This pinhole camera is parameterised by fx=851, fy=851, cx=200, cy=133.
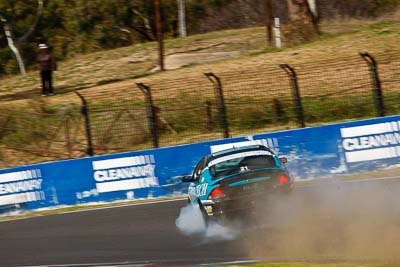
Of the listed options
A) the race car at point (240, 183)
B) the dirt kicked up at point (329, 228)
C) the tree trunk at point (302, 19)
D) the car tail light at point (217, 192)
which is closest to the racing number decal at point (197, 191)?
the race car at point (240, 183)

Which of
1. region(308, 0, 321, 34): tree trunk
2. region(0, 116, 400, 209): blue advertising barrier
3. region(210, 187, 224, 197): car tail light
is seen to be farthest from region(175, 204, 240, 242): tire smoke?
region(308, 0, 321, 34): tree trunk

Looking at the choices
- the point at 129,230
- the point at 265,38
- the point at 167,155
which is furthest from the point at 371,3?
the point at 129,230

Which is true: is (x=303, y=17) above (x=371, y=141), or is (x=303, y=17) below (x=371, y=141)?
above

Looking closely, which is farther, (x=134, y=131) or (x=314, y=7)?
(x=314, y=7)

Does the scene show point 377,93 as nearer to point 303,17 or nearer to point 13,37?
point 303,17

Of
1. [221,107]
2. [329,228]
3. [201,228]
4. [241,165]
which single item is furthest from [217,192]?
[221,107]

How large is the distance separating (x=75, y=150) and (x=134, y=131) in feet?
6.76

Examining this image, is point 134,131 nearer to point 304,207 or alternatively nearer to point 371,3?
point 304,207

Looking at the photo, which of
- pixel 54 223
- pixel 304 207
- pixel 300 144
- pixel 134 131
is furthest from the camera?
pixel 134 131

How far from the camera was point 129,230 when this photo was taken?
15.5 metres

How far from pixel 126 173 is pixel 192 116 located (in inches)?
196

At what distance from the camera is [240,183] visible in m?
12.4

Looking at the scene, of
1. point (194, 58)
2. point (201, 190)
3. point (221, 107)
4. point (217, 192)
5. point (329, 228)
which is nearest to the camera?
point (329, 228)

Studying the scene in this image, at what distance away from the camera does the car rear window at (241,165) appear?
1290 cm
